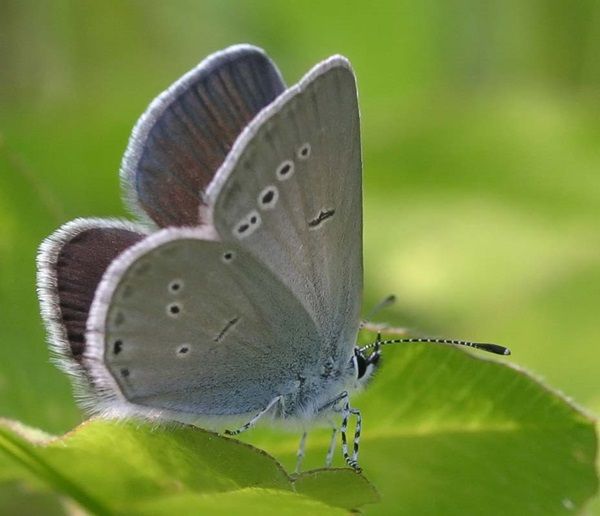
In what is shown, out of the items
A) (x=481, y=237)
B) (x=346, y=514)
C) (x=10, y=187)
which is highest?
(x=10, y=187)

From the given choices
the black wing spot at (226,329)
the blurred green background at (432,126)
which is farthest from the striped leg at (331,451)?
the blurred green background at (432,126)

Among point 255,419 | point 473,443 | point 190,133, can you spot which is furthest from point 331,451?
point 190,133

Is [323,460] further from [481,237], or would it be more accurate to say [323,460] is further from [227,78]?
[481,237]

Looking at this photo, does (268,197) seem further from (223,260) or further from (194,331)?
(194,331)

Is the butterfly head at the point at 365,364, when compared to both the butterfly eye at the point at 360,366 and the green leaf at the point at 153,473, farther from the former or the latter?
→ the green leaf at the point at 153,473

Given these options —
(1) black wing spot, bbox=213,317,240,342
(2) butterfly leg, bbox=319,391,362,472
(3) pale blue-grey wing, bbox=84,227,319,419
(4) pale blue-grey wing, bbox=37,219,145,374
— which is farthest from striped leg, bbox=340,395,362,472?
(4) pale blue-grey wing, bbox=37,219,145,374

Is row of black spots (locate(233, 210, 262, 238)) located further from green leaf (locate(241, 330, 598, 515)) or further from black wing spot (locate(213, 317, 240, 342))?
green leaf (locate(241, 330, 598, 515))

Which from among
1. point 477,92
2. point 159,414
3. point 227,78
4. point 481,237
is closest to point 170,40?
point 477,92
